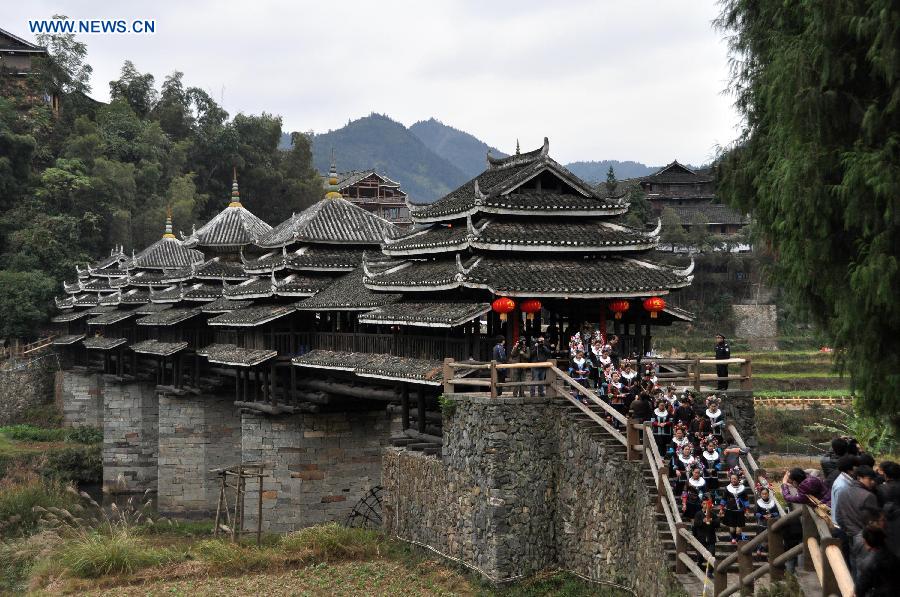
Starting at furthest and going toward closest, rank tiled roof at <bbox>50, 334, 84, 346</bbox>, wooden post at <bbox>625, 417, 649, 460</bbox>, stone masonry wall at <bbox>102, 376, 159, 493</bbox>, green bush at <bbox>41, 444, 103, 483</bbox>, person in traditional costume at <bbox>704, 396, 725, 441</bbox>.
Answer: tiled roof at <bbox>50, 334, 84, 346</bbox> < green bush at <bbox>41, 444, 103, 483</bbox> < stone masonry wall at <bbox>102, 376, 159, 493</bbox> < person in traditional costume at <bbox>704, 396, 725, 441</bbox> < wooden post at <bbox>625, 417, 649, 460</bbox>

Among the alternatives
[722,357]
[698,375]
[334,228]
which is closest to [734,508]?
[698,375]

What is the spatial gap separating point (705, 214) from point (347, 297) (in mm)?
50454

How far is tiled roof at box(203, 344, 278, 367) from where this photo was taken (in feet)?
97.7

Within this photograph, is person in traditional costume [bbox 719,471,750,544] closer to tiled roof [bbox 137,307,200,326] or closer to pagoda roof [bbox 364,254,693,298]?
pagoda roof [bbox 364,254,693,298]

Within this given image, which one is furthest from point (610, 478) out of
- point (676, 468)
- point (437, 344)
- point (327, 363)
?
point (327, 363)

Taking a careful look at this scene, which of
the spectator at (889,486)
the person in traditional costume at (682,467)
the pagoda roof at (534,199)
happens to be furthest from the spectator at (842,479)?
the pagoda roof at (534,199)

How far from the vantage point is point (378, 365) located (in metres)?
23.5

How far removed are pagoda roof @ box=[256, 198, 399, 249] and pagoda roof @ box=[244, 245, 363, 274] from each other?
361 millimetres

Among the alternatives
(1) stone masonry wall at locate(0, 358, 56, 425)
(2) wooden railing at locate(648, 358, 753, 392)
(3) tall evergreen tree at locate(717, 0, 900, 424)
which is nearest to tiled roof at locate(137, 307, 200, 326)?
(1) stone masonry wall at locate(0, 358, 56, 425)

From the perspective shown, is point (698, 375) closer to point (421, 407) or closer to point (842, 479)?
point (421, 407)

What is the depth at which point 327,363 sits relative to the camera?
26.6 m

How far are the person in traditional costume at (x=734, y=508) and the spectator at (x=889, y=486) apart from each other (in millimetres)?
4313

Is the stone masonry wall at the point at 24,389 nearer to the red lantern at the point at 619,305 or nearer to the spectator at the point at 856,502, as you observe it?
the red lantern at the point at 619,305

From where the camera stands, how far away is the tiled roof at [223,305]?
33.8 metres
